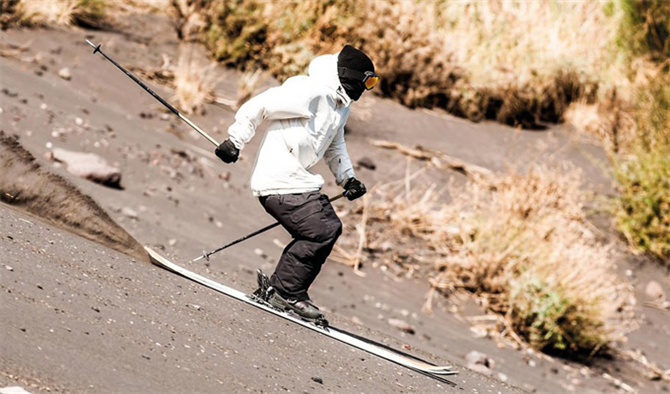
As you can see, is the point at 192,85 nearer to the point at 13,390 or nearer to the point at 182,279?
the point at 182,279

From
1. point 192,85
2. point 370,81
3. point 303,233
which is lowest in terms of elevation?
point 192,85

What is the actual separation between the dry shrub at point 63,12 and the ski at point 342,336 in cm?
661

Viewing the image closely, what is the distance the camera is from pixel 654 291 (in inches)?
481

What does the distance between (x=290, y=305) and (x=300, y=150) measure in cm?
93

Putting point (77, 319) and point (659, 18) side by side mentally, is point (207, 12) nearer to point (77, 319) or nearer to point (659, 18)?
point (659, 18)

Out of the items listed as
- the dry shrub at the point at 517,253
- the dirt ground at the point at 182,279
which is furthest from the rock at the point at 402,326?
the dry shrub at the point at 517,253

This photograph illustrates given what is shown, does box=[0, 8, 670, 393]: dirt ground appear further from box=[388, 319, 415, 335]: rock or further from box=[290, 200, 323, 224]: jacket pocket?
box=[290, 200, 323, 224]: jacket pocket

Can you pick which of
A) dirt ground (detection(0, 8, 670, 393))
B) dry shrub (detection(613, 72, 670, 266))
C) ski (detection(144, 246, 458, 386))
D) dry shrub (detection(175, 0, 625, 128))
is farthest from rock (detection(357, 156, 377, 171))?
ski (detection(144, 246, 458, 386))

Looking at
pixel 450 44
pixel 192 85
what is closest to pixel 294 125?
pixel 192 85

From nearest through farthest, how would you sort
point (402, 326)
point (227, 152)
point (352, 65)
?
1. point (227, 152)
2. point (352, 65)
3. point (402, 326)

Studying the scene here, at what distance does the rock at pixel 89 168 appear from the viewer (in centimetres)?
1000

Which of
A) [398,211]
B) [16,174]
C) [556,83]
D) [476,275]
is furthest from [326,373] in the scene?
[556,83]

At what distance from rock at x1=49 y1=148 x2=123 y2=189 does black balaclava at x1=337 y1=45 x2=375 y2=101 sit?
4195 millimetres

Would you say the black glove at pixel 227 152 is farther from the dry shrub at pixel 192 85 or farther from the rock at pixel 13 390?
the dry shrub at pixel 192 85
